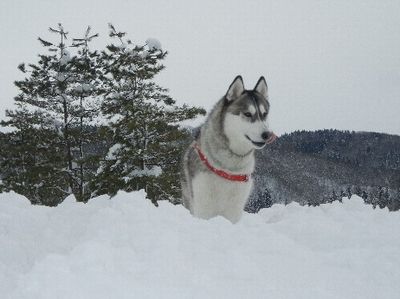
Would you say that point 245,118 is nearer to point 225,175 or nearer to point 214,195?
point 225,175

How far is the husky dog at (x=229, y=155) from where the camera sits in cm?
686

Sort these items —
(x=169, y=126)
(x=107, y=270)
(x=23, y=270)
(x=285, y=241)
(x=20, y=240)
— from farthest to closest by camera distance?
(x=169, y=126) < (x=20, y=240) < (x=285, y=241) < (x=23, y=270) < (x=107, y=270)

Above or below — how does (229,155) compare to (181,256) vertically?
above

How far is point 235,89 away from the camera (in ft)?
23.7

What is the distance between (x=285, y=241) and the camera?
4.87 m

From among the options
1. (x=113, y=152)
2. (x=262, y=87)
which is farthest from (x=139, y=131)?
(x=262, y=87)

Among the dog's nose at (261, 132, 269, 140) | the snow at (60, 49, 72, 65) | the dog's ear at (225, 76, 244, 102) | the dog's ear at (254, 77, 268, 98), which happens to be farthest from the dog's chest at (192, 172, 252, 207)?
the snow at (60, 49, 72, 65)

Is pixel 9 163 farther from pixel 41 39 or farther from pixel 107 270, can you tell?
pixel 107 270

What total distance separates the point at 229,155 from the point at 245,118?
63 cm

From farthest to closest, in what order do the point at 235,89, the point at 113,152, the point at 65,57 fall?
the point at 65,57 → the point at 113,152 → the point at 235,89

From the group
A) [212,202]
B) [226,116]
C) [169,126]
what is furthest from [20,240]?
[169,126]

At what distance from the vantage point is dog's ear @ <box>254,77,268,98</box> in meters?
7.54

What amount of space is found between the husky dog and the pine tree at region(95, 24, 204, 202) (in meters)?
14.8

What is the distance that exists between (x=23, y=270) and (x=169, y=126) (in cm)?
1988
